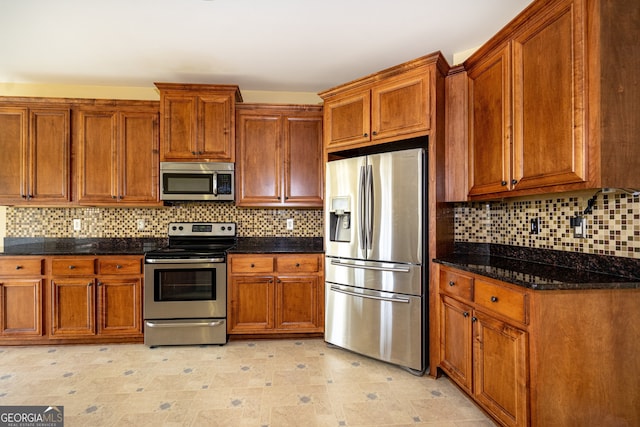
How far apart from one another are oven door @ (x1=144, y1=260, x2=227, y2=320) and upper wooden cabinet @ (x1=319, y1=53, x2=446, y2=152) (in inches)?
63.8

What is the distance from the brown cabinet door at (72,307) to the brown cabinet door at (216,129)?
5.27 feet

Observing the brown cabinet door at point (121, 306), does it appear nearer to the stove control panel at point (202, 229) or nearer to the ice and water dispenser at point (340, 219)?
the stove control panel at point (202, 229)

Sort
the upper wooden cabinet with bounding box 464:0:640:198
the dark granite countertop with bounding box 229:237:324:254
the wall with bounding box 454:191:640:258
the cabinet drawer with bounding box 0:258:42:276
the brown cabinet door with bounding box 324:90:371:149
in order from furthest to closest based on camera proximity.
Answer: the dark granite countertop with bounding box 229:237:324:254, the cabinet drawer with bounding box 0:258:42:276, the brown cabinet door with bounding box 324:90:371:149, the wall with bounding box 454:191:640:258, the upper wooden cabinet with bounding box 464:0:640:198

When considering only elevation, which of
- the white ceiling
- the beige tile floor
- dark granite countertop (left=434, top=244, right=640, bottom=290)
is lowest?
the beige tile floor

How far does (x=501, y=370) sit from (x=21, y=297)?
12.6 ft

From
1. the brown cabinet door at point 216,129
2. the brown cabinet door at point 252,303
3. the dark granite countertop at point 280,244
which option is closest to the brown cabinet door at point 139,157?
the brown cabinet door at point 216,129

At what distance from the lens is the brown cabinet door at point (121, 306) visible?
2.88 meters

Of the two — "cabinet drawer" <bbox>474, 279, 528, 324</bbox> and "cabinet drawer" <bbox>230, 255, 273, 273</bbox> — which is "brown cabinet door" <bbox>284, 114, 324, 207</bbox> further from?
"cabinet drawer" <bbox>474, 279, 528, 324</bbox>

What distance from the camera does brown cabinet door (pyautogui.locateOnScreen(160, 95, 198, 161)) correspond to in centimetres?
307

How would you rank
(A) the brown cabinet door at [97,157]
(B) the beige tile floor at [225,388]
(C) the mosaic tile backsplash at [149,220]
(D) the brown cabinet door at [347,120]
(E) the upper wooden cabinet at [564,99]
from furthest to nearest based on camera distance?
(C) the mosaic tile backsplash at [149,220], (A) the brown cabinet door at [97,157], (D) the brown cabinet door at [347,120], (B) the beige tile floor at [225,388], (E) the upper wooden cabinet at [564,99]

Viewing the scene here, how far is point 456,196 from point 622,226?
0.95 metres

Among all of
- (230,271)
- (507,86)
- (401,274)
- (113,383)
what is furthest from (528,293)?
(113,383)

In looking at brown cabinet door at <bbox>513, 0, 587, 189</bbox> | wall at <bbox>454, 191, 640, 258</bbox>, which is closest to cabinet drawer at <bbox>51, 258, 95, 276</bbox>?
wall at <bbox>454, 191, 640, 258</bbox>

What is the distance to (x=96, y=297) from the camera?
2867mm
